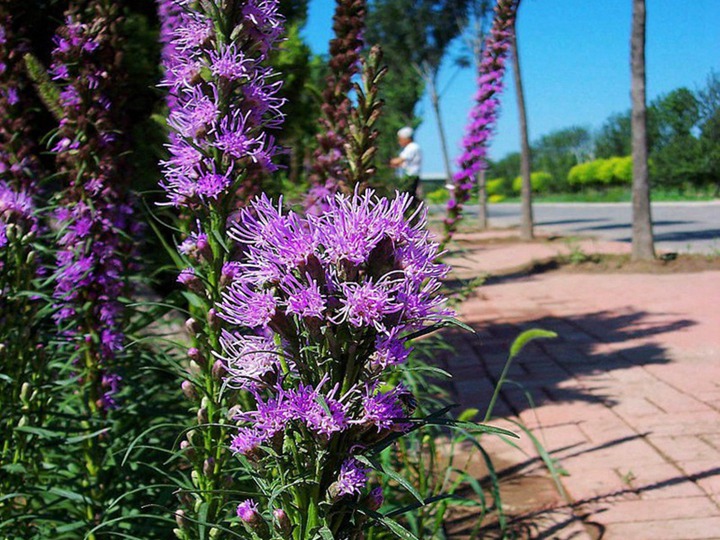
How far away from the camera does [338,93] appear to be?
2.84 meters

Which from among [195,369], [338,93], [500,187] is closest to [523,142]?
[338,93]

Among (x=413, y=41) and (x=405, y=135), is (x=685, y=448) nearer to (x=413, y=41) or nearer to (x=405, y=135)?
(x=405, y=135)

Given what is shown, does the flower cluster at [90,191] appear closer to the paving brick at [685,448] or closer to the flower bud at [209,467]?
the flower bud at [209,467]

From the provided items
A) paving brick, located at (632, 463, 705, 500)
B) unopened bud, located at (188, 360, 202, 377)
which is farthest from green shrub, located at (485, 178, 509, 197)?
unopened bud, located at (188, 360, 202, 377)

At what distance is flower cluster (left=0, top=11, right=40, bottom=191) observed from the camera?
7.46 ft

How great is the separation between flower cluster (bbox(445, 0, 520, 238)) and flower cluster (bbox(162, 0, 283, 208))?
2271mm

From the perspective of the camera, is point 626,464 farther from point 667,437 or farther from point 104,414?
point 104,414

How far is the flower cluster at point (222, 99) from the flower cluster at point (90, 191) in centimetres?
83

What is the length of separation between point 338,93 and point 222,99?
1577 millimetres

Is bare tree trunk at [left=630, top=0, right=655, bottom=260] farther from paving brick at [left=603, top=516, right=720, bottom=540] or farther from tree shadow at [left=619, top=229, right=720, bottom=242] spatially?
paving brick at [left=603, top=516, right=720, bottom=540]

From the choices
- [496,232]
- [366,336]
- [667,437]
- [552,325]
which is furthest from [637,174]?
[366,336]

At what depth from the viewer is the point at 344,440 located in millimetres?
977

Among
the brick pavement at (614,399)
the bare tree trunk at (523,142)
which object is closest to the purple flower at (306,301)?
the brick pavement at (614,399)

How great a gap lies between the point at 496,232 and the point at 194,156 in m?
18.1
